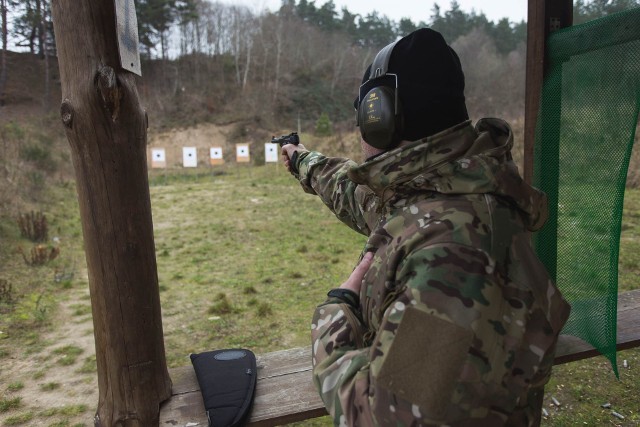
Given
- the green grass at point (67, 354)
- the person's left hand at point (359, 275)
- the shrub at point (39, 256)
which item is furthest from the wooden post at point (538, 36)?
the shrub at point (39, 256)

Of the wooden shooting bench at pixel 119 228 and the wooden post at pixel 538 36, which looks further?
the wooden post at pixel 538 36

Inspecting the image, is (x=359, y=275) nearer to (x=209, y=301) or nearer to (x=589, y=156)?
(x=589, y=156)

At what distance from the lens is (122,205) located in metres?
1.42

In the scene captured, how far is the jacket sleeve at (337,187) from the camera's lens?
62.9 inches

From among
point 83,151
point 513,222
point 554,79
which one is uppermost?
point 554,79

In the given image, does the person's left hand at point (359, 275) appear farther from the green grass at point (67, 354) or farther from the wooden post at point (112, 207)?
the green grass at point (67, 354)

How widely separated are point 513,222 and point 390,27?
32.6m

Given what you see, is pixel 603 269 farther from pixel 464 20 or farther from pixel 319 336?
pixel 464 20

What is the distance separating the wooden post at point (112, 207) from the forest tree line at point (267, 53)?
2311 centimetres

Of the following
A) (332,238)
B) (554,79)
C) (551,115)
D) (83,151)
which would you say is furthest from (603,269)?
(332,238)

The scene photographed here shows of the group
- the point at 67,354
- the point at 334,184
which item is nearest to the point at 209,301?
the point at 67,354

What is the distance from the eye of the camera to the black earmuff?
3.13ft

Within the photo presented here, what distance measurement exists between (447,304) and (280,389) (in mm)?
1021

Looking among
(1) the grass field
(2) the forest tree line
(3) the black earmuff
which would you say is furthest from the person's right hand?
(2) the forest tree line
